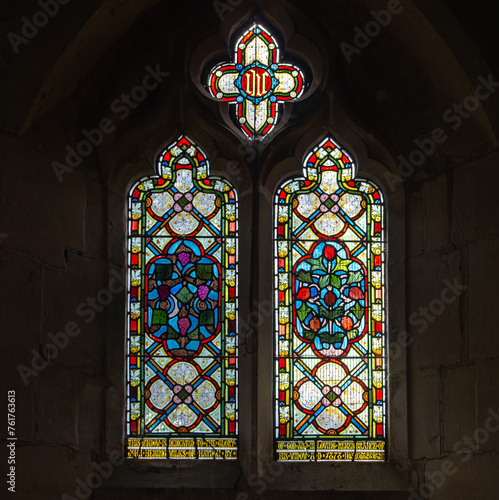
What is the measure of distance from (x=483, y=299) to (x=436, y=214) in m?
0.51

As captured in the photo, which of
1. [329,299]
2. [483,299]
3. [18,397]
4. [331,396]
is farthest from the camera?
[329,299]

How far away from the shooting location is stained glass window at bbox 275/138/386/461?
5.13 meters

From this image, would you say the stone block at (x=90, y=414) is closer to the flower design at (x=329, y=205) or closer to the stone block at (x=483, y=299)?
the flower design at (x=329, y=205)

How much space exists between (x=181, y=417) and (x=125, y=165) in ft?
4.03

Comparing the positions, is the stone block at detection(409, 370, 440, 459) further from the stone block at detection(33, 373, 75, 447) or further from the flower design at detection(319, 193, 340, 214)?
the stone block at detection(33, 373, 75, 447)

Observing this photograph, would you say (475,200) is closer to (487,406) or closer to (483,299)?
(483,299)

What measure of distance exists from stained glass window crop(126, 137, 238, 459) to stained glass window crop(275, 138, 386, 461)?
0.24 meters

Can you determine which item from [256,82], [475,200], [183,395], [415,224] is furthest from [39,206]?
[475,200]

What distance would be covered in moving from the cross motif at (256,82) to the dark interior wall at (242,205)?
80 mm

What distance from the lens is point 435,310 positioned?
5.08 metres

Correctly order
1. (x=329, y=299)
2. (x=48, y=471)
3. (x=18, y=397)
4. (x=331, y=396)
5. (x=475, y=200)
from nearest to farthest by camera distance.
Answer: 1. (x=18, y=397)
2. (x=48, y=471)
3. (x=475, y=200)
4. (x=331, y=396)
5. (x=329, y=299)

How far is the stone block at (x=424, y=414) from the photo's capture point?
4969 millimetres

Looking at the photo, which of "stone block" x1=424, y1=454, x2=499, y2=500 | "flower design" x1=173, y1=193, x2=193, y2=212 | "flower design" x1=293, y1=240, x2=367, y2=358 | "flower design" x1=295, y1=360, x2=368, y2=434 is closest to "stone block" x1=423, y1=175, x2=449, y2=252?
"flower design" x1=293, y1=240, x2=367, y2=358

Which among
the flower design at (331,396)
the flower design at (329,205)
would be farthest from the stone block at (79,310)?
the flower design at (329,205)
